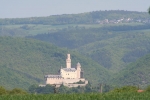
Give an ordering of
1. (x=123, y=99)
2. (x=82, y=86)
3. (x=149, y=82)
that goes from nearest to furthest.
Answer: (x=123, y=99) → (x=82, y=86) → (x=149, y=82)

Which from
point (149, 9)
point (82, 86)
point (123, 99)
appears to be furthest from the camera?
point (82, 86)

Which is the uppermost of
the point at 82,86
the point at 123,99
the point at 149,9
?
the point at 82,86

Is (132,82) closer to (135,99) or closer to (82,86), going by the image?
(82,86)

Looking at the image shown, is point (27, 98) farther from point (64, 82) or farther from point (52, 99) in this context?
point (64, 82)

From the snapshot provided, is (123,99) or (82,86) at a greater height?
(82,86)

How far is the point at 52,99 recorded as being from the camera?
53.4 meters

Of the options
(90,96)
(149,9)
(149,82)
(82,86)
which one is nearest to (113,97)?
(90,96)

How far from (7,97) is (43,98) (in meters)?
2.37

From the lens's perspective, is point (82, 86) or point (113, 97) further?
point (82, 86)

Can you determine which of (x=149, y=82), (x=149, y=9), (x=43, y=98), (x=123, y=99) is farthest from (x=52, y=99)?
(x=149, y=82)

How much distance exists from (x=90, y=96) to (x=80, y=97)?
3.17 feet

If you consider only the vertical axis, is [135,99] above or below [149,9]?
below

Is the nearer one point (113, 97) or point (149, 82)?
point (113, 97)

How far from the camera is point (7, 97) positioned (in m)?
54.4
